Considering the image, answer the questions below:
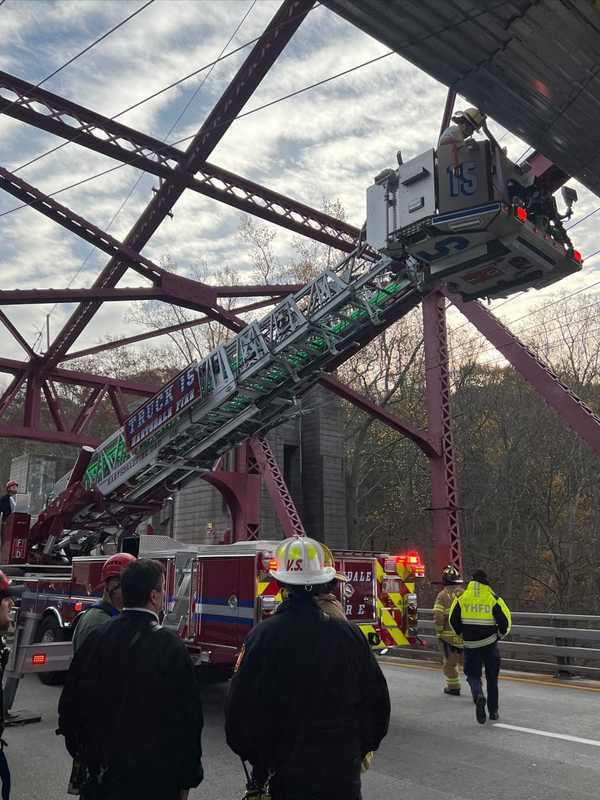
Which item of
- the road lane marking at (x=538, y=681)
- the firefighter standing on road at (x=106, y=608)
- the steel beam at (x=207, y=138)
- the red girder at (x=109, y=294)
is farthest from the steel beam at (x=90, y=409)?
the firefighter standing on road at (x=106, y=608)

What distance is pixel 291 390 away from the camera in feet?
33.0

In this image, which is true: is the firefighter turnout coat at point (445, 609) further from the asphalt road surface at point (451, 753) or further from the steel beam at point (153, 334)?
the steel beam at point (153, 334)

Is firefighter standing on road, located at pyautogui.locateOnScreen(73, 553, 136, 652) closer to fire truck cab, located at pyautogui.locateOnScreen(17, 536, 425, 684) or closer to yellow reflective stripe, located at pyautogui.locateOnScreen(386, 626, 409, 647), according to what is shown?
fire truck cab, located at pyautogui.locateOnScreen(17, 536, 425, 684)

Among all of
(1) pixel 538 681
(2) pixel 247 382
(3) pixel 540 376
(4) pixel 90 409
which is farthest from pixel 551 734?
(4) pixel 90 409

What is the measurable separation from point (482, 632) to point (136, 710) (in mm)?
5392

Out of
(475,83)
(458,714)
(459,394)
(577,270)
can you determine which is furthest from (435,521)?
(459,394)

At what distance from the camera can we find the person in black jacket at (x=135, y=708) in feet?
8.68

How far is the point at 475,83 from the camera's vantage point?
6051 mm

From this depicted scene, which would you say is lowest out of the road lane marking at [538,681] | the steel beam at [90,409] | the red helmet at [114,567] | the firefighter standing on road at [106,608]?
the road lane marking at [538,681]

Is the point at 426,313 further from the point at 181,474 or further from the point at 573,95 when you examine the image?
the point at 573,95

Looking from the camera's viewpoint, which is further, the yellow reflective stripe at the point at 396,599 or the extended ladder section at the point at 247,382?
the extended ladder section at the point at 247,382

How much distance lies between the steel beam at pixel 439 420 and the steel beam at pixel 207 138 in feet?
18.9

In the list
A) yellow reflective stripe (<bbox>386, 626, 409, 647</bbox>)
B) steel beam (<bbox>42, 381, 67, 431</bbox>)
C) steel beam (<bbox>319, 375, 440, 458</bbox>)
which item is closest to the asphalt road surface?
yellow reflective stripe (<bbox>386, 626, 409, 647</bbox>)

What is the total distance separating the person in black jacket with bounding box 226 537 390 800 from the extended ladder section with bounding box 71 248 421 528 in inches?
233
